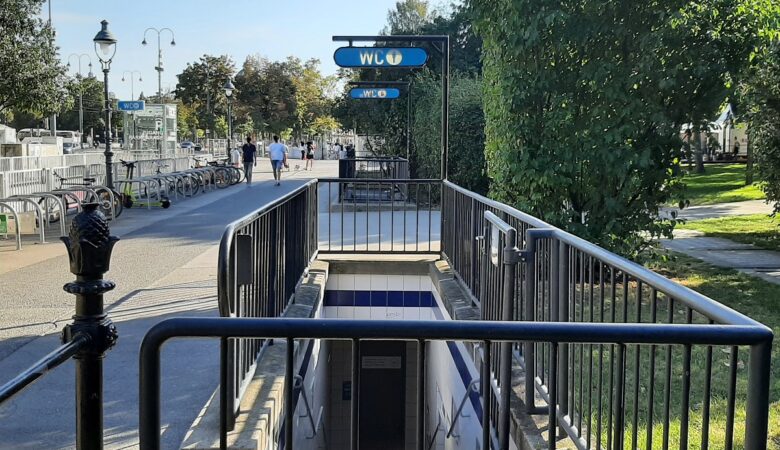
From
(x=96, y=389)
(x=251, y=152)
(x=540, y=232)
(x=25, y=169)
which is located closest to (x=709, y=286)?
(x=540, y=232)

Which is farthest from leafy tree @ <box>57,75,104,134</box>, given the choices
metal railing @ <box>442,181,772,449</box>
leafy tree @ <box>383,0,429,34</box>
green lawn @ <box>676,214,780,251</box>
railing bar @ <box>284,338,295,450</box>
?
railing bar @ <box>284,338,295,450</box>

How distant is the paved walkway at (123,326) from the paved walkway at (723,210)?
1294 cm

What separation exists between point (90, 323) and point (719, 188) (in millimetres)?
32385

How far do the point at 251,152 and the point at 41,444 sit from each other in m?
24.3

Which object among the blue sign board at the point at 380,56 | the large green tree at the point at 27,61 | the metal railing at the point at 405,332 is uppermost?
the large green tree at the point at 27,61

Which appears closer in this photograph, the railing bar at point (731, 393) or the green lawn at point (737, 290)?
the railing bar at point (731, 393)

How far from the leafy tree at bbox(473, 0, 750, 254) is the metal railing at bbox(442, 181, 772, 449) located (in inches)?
50.3

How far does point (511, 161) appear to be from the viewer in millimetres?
8883

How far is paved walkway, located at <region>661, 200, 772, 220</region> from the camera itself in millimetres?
21562

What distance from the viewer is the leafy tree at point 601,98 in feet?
25.8

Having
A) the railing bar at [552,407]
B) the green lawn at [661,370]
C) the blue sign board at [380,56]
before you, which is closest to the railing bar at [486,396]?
the railing bar at [552,407]

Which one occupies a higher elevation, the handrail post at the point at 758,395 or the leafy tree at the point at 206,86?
the leafy tree at the point at 206,86

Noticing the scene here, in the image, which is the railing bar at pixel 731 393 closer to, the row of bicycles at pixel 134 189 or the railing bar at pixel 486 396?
the railing bar at pixel 486 396

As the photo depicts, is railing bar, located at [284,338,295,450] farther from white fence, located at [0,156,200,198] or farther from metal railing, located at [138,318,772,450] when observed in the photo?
white fence, located at [0,156,200,198]
